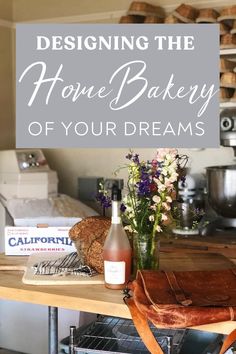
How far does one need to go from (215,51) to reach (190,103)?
29 cm

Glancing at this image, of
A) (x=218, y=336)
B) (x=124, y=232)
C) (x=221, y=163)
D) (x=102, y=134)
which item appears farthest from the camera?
(x=221, y=163)

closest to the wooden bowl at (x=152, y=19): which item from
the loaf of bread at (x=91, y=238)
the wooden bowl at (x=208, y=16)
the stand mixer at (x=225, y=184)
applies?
the wooden bowl at (x=208, y=16)

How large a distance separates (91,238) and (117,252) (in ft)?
0.80

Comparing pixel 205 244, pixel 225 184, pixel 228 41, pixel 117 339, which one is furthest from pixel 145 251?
pixel 228 41

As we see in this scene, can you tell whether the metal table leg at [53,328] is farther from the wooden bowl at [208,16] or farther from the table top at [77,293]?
the wooden bowl at [208,16]

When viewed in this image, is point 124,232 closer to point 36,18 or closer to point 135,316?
point 135,316

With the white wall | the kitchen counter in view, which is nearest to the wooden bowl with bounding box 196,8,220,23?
the white wall

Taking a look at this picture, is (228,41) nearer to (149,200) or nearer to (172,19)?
(172,19)

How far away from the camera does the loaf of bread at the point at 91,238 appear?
194 cm

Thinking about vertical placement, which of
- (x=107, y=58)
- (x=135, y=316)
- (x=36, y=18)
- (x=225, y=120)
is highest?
(x=36, y=18)

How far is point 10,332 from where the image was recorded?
3.32 meters

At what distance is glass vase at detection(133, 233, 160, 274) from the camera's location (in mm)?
1818

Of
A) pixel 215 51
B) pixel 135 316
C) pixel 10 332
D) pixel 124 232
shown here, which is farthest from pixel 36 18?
pixel 135 316

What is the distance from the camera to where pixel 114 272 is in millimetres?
1768
